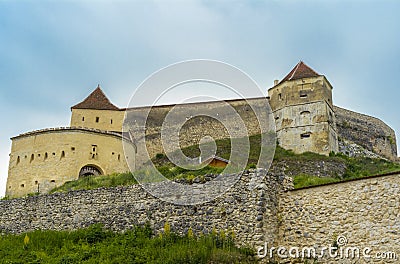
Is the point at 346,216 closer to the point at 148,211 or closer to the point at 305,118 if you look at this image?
the point at 148,211

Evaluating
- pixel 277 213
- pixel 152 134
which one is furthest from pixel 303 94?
pixel 277 213

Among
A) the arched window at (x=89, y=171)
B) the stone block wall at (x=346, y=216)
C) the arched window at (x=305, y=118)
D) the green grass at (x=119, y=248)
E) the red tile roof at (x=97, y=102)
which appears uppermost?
the red tile roof at (x=97, y=102)

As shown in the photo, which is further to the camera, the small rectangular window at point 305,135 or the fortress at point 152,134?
the small rectangular window at point 305,135

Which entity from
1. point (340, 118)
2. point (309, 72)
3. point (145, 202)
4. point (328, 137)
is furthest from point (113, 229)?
point (340, 118)

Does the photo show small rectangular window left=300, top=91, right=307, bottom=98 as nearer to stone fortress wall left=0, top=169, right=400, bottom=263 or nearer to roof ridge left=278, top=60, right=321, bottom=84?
roof ridge left=278, top=60, right=321, bottom=84

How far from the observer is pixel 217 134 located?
136 feet

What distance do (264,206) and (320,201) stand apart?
1.47 m

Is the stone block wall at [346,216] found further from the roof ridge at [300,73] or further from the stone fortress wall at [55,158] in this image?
the roof ridge at [300,73]

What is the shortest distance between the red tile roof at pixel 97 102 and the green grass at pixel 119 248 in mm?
18030

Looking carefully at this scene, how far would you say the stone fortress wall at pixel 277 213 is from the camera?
12242 mm

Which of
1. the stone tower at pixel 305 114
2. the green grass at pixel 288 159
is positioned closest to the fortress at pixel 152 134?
the stone tower at pixel 305 114

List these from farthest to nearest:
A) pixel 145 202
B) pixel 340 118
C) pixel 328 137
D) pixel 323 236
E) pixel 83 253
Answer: pixel 340 118 < pixel 328 137 < pixel 145 202 < pixel 83 253 < pixel 323 236

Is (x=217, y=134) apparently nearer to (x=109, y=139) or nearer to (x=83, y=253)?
(x=109, y=139)

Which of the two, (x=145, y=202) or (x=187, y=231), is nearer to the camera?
(x=187, y=231)
